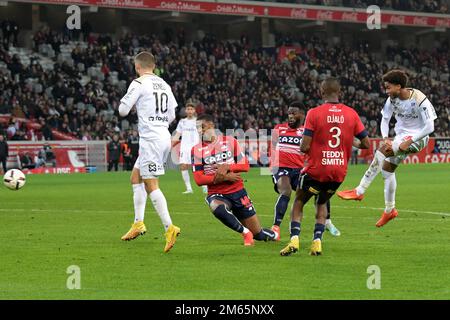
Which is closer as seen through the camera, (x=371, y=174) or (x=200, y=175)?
(x=200, y=175)

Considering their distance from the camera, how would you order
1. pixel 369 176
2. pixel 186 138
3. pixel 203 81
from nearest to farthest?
pixel 369 176 → pixel 186 138 → pixel 203 81

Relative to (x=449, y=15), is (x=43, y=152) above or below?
below

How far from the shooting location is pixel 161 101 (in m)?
12.2

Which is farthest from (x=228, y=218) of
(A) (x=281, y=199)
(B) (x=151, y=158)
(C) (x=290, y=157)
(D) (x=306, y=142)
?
(C) (x=290, y=157)

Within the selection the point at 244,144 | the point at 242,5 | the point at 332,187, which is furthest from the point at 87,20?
the point at 332,187

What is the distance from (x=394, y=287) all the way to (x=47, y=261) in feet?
13.8

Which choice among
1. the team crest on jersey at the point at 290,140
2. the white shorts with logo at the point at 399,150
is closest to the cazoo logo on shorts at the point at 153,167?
the team crest on jersey at the point at 290,140

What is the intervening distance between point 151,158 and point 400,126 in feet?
14.8

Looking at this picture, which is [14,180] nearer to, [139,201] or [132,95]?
[139,201]

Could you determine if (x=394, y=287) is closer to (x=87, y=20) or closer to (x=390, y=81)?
(x=390, y=81)

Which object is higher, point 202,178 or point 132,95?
point 132,95

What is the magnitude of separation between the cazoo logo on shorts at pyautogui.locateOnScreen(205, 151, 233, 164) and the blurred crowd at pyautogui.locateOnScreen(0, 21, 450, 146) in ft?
91.6

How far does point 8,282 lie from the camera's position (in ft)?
29.7

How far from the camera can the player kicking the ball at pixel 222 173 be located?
12078 mm
